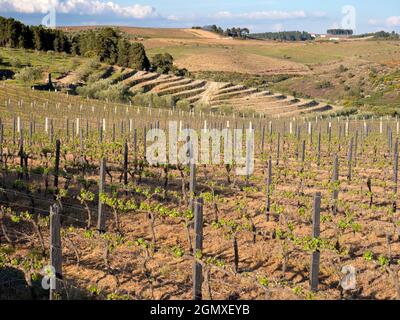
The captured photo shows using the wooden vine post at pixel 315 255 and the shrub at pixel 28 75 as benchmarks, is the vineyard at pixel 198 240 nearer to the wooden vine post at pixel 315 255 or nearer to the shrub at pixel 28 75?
the wooden vine post at pixel 315 255

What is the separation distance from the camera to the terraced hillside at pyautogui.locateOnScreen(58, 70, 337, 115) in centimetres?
6112

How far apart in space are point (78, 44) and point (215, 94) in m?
25.6

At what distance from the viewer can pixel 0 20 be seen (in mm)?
74625

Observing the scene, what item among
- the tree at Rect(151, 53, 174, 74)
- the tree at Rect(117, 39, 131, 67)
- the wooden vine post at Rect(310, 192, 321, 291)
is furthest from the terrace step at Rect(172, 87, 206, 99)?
the wooden vine post at Rect(310, 192, 321, 291)

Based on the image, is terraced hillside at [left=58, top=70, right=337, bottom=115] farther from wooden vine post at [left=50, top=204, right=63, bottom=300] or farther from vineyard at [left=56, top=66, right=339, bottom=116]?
wooden vine post at [left=50, top=204, right=63, bottom=300]

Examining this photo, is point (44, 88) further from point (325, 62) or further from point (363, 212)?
point (325, 62)

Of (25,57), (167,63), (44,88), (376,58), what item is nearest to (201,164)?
(44,88)

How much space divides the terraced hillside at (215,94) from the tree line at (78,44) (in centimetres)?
456

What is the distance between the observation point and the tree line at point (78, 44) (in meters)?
73.8

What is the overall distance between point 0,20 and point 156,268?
72.6 metres

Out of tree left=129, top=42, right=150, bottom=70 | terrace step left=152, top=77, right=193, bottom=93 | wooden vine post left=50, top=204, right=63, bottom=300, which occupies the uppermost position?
tree left=129, top=42, right=150, bottom=70

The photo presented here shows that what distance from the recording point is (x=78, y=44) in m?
80.2

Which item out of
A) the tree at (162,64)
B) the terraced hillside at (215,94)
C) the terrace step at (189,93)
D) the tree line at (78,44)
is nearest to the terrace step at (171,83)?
the terraced hillside at (215,94)

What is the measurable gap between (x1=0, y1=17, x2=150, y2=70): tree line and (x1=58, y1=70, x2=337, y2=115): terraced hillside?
4564 mm
